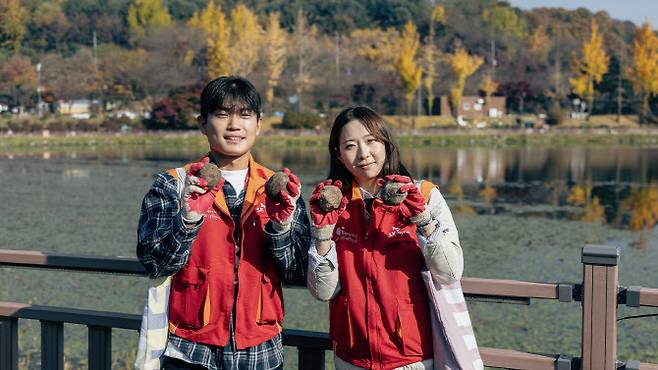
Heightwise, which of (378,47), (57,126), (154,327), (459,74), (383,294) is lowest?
(57,126)

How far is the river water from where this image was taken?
6.83 m

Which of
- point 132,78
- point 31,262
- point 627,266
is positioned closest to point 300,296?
point 627,266

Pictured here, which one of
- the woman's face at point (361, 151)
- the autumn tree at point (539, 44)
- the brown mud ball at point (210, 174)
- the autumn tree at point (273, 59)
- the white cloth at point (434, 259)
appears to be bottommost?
the white cloth at point (434, 259)

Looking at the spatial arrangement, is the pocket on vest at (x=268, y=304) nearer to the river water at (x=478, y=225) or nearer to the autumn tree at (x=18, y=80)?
the river water at (x=478, y=225)

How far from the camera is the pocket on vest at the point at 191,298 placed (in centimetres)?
239

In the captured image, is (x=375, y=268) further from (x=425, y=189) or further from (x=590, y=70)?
(x=590, y=70)

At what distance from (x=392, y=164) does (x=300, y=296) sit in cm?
547

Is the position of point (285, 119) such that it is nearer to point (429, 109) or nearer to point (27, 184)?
point (429, 109)

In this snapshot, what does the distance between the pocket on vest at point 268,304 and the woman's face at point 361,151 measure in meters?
0.43

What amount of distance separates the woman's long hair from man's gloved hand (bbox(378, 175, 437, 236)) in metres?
0.22

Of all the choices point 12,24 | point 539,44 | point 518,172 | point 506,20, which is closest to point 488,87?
point 539,44

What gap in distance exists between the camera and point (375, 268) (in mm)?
2361

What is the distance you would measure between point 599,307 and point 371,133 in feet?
2.99

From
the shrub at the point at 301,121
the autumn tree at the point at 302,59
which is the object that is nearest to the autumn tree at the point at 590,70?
the autumn tree at the point at 302,59
